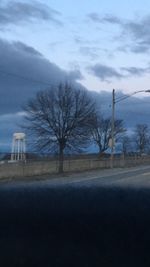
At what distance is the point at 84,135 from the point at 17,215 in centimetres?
5430

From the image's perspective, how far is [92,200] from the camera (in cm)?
392

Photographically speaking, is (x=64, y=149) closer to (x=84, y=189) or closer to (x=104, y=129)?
(x=84, y=189)

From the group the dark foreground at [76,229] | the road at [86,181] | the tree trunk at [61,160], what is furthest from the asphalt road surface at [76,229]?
the tree trunk at [61,160]

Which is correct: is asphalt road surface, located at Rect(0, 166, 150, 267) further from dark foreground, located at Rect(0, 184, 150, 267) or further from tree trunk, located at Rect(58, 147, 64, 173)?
tree trunk, located at Rect(58, 147, 64, 173)

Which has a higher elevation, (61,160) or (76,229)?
(76,229)

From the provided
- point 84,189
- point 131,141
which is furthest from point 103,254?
point 131,141

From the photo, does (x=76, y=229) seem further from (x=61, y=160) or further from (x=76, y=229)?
(x=61, y=160)

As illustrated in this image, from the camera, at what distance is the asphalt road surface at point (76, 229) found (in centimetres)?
379

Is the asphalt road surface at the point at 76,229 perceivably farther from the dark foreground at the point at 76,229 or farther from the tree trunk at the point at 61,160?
the tree trunk at the point at 61,160

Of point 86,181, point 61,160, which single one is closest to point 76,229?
point 86,181

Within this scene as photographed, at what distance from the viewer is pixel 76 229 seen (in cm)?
388

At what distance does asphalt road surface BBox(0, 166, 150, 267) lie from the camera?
379 cm

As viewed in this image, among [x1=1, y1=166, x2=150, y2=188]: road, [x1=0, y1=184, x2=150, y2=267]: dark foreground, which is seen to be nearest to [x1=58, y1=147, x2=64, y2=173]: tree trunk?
[x1=1, y1=166, x2=150, y2=188]: road

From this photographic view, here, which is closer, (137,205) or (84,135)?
(137,205)
